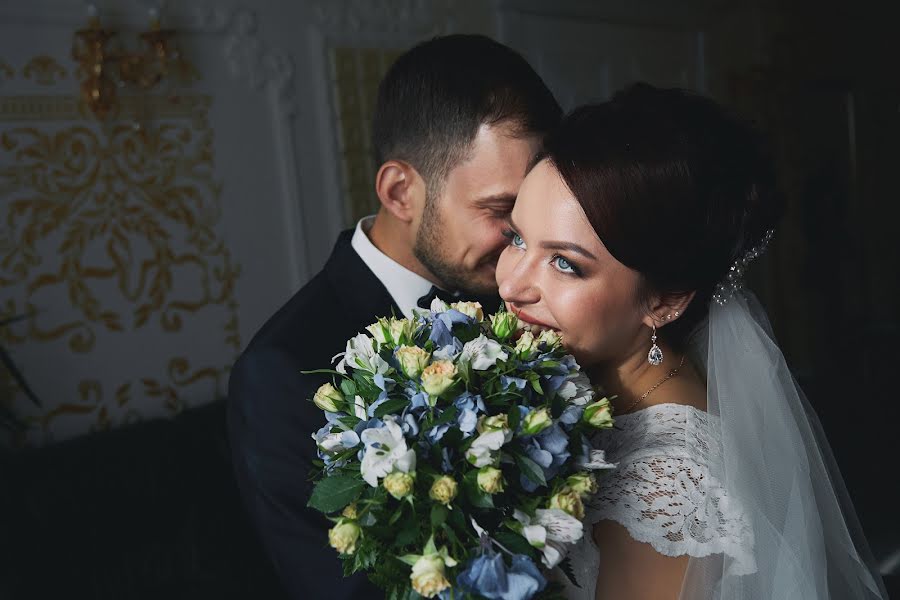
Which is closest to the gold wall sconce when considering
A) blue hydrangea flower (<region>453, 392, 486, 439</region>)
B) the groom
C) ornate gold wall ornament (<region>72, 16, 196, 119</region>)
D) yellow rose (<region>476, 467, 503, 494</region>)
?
ornate gold wall ornament (<region>72, 16, 196, 119</region>)

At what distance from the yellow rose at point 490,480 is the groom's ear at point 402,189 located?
1208 mm

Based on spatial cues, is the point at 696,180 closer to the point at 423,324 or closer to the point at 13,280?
the point at 423,324

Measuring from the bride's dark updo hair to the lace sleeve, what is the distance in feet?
1.28

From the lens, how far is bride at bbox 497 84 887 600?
1580mm

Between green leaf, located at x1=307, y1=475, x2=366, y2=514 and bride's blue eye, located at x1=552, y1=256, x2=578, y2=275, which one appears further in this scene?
bride's blue eye, located at x1=552, y1=256, x2=578, y2=275

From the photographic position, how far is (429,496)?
1.27 m

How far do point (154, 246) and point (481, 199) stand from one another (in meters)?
1.84

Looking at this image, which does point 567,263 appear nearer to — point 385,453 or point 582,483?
→ point 582,483

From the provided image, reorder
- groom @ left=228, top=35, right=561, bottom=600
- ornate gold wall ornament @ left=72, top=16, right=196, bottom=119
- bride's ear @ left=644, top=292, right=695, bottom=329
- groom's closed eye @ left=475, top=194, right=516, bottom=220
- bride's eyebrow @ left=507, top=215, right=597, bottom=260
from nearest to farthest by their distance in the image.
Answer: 1. bride's eyebrow @ left=507, top=215, right=597, bottom=260
2. bride's ear @ left=644, top=292, right=695, bottom=329
3. groom @ left=228, top=35, right=561, bottom=600
4. groom's closed eye @ left=475, top=194, right=516, bottom=220
5. ornate gold wall ornament @ left=72, top=16, right=196, bottom=119

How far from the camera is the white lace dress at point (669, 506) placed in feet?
5.07

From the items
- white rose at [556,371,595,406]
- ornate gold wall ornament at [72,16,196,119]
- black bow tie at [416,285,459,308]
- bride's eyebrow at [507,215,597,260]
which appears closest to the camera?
white rose at [556,371,595,406]

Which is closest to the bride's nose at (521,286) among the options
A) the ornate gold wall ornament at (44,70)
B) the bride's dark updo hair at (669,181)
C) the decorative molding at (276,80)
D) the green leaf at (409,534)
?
the bride's dark updo hair at (669,181)

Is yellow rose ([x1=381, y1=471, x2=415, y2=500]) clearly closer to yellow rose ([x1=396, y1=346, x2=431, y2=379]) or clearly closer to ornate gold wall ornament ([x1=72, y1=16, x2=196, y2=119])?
yellow rose ([x1=396, y1=346, x2=431, y2=379])

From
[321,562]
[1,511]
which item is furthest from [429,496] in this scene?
[1,511]
